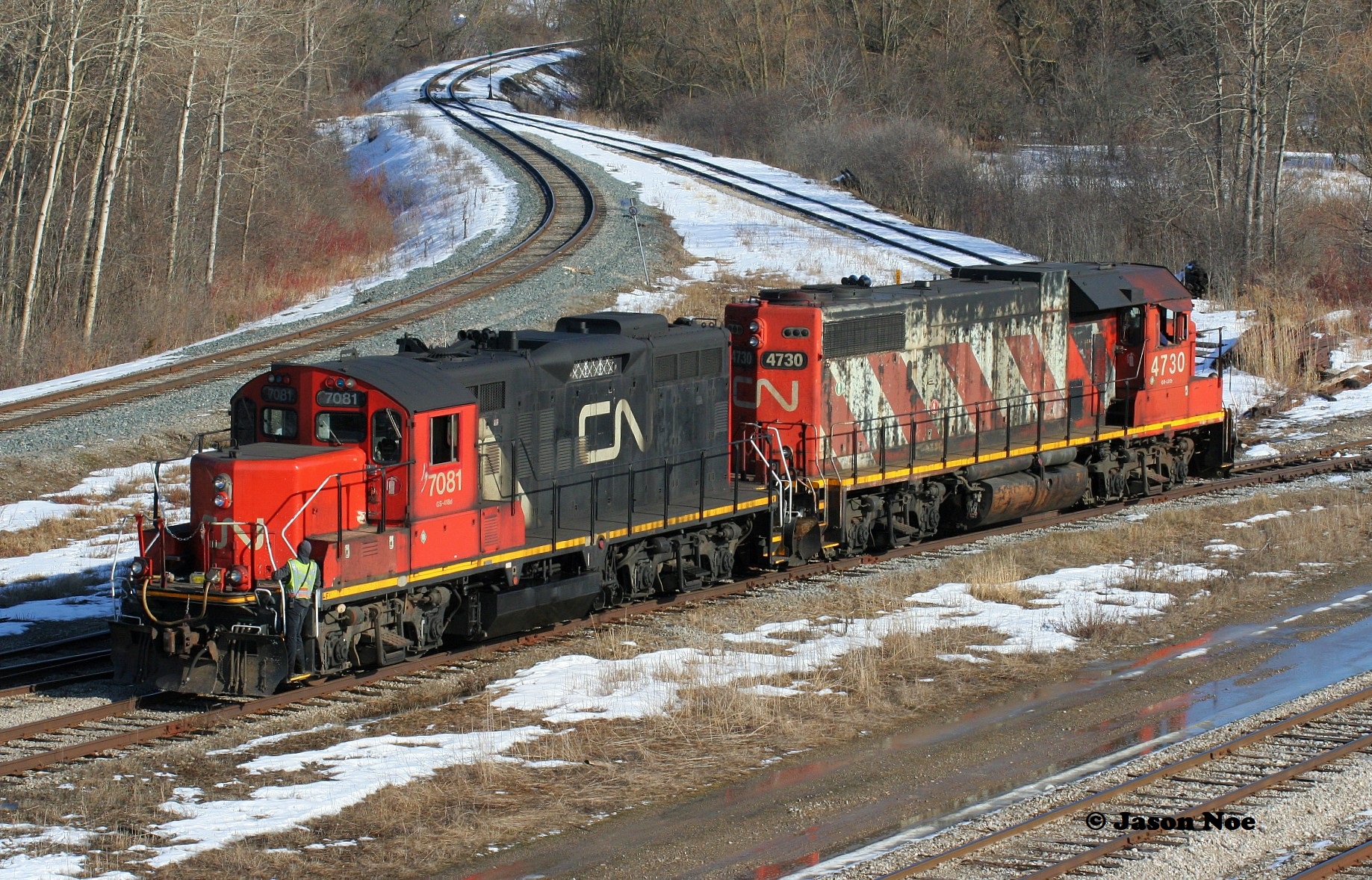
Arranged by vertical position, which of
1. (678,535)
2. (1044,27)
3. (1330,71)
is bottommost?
(678,535)

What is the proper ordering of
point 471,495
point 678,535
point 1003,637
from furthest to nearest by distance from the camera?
point 678,535, point 1003,637, point 471,495

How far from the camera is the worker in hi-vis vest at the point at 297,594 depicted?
1209 cm

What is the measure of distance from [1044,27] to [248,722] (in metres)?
60.8

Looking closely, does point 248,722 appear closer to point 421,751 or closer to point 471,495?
point 421,751

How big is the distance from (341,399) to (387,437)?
0.52 metres

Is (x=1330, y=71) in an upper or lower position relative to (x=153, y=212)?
upper

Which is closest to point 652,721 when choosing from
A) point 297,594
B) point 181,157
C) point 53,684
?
point 297,594

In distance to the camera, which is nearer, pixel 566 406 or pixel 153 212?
pixel 566 406

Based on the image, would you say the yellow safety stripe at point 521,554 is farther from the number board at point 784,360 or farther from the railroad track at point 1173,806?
the railroad track at point 1173,806

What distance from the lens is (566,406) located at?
49.1 ft

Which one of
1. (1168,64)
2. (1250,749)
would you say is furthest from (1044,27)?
(1250,749)

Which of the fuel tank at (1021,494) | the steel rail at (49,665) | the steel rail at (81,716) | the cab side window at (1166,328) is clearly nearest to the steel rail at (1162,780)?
the steel rail at (81,716)

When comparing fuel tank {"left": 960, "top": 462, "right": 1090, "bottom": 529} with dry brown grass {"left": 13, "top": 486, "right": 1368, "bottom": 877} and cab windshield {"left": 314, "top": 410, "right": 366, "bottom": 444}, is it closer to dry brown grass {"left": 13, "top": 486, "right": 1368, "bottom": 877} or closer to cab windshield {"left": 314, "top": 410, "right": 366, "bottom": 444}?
dry brown grass {"left": 13, "top": 486, "right": 1368, "bottom": 877}

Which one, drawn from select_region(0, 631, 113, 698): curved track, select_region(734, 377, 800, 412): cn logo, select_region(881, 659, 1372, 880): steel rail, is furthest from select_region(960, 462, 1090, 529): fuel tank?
select_region(0, 631, 113, 698): curved track
